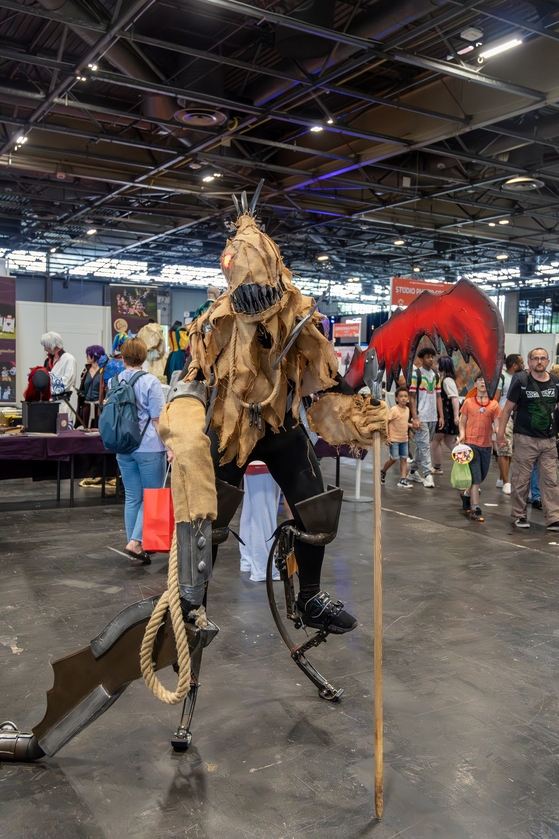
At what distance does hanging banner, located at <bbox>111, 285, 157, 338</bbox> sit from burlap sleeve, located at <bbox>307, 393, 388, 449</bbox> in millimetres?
7437

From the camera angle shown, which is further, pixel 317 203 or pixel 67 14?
pixel 317 203

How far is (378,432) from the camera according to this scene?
2600 mm

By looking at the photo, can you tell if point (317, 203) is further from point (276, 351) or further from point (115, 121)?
point (276, 351)

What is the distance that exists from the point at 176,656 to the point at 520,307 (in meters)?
25.6

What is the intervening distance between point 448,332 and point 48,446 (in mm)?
5195

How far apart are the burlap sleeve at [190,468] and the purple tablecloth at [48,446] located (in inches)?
189

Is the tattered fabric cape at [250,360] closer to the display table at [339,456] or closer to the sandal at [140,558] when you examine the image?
the sandal at [140,558]

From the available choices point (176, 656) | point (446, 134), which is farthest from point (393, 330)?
point (446, 134)

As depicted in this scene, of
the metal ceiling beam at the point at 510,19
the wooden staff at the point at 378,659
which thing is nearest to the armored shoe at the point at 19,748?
the wooden staff at the point at 378,659

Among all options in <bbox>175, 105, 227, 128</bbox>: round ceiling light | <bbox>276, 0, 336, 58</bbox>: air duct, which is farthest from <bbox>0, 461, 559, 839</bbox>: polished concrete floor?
<bbox>175, 105, 227, 128</bbox>: round ceiling light

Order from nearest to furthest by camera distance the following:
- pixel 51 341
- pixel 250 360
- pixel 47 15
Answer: pixel 250 360
pixel 47 15
pixel 51 341

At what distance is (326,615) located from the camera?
2744 millimetres

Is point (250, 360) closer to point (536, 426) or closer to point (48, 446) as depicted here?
point (536, 426)

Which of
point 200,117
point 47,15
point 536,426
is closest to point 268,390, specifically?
point 536,426
